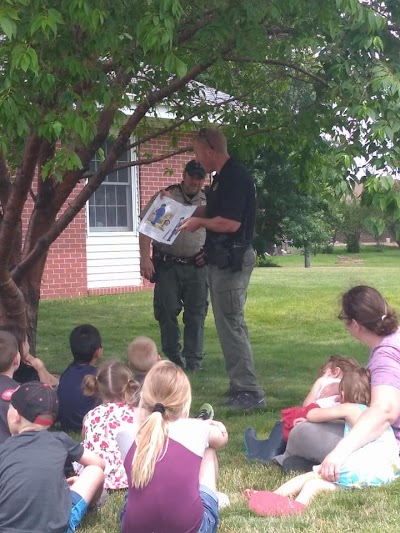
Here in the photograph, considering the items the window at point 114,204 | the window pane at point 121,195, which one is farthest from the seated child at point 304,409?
the window pane at point 121,195

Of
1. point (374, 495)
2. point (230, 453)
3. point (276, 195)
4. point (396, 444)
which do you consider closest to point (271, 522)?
point (374, 495)

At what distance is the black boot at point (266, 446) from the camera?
197 inches

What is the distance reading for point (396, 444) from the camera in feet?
14.3

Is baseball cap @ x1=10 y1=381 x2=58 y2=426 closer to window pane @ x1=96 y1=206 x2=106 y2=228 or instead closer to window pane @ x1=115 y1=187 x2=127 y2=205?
window pane @ x1=96 y1=206 x2=106 y2=228

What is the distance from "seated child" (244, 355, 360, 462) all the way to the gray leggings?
0.12 meters

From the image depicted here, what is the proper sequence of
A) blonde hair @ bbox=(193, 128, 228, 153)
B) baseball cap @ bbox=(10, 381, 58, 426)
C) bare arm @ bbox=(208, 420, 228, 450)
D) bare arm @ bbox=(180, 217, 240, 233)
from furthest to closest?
blonde hair @ bbox=(193, 128, 228, 153) → bare arm @ bbox=(180, 217, 240, 233) → bare arm @ bbox=(208, 420, 228, 450) → baseball cap @ bbox=(10, 381, 58, 426)

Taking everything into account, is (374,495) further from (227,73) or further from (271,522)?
(227,73)

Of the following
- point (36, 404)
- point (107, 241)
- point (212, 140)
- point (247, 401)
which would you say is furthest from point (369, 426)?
point (107, 241)

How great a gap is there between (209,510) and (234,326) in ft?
10.0

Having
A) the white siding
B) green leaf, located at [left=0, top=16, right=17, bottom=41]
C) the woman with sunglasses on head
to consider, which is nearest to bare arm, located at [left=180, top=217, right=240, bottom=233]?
the woman with sunglasses on head

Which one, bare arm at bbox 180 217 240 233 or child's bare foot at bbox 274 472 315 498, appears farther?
bare arm at bbox 180 217 240 233

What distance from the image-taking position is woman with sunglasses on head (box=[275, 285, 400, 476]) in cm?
414

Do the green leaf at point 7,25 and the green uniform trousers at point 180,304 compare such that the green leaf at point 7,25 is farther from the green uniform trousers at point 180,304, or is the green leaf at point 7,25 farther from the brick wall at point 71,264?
the brick wall at point 71,264

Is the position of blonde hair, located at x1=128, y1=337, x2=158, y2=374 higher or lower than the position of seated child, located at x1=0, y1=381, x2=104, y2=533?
higher
